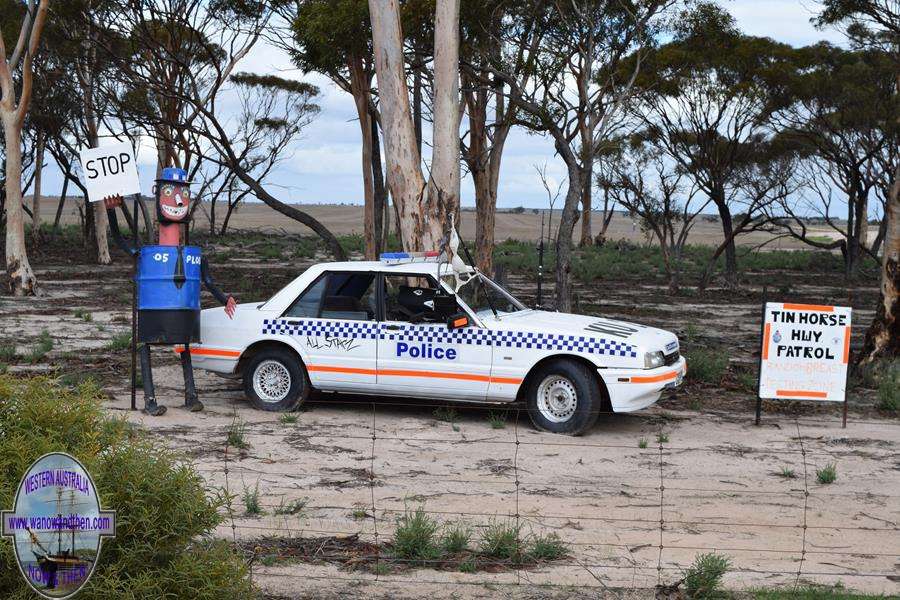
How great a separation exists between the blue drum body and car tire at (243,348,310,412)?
83 cm

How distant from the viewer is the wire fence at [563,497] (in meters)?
6.33

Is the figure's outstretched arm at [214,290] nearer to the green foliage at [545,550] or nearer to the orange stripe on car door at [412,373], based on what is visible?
the orange stripe on car door at [412,373]

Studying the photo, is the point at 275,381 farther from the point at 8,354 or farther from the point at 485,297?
the point at 8,354

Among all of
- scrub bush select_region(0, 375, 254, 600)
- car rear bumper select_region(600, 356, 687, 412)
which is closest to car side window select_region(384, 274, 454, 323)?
car rear bumper select_region(600, 356, 687, 412)

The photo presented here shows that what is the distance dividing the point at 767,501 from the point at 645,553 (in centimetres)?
178

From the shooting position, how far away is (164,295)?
10.3m

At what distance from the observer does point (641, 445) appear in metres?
9.70

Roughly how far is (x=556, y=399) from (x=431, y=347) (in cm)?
124

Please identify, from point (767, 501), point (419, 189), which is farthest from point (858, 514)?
point (419, 189)

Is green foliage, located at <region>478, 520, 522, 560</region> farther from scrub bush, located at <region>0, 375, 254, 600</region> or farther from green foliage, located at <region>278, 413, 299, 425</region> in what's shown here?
green foliage, located at <region>278, 413, 299, 425</region>

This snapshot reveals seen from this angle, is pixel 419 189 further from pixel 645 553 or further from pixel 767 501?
pixel 645 553

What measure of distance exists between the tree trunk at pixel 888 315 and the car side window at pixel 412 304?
6.55 metres

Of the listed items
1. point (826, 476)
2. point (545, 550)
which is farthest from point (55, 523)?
point (826, 476)

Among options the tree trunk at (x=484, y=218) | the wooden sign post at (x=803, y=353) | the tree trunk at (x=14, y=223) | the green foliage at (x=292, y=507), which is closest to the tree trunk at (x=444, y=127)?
the wooden sign post at (x=803, y=353)
